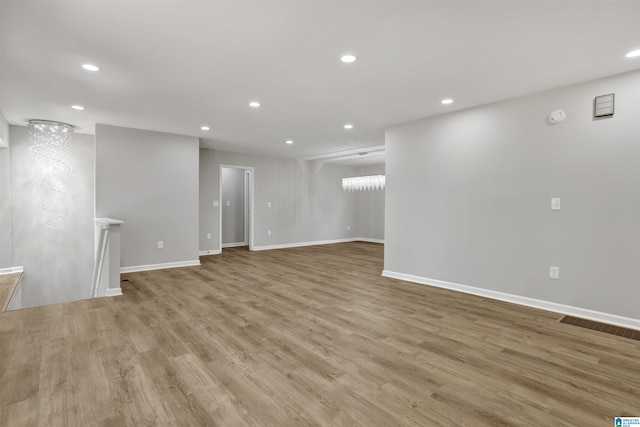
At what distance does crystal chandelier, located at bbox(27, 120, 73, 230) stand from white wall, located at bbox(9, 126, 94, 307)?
0.06 metres

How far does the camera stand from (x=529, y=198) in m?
3.68

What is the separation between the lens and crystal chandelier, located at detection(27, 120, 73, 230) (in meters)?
5.57

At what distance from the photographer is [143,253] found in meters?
5.52

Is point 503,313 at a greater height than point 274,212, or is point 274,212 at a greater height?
point 274,212

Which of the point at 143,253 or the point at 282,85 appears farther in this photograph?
the point at 143,253

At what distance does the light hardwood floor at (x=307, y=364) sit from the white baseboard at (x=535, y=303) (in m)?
0.16

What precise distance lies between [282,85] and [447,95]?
6.45 ft

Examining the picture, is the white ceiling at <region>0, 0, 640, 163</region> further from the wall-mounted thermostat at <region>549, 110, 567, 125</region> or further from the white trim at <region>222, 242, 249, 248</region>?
the white trim at <region>222, 242, 249, 248</region>

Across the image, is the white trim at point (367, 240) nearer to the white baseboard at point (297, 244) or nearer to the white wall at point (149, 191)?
the white baseboard at point (297, 244)

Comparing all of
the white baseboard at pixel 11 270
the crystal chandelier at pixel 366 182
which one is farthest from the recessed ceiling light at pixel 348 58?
the white baseboard at pixel 11 270

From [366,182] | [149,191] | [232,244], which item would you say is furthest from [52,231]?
[366,182]

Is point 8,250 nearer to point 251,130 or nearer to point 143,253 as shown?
point 143,253

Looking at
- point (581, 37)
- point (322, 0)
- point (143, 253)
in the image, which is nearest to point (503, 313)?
point (581, 37)

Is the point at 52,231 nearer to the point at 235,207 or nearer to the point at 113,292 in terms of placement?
the point at 113,292
